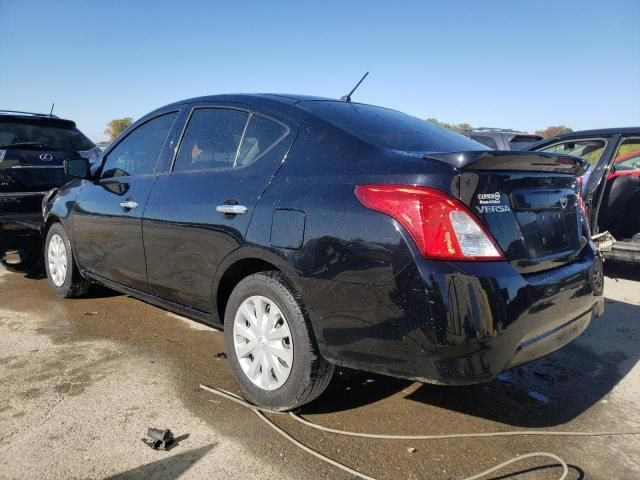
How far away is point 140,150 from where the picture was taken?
13.4ft

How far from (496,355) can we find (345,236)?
0.83 m

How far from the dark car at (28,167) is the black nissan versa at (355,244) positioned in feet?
8.93

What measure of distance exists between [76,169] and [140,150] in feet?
2.42

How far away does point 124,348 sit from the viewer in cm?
380

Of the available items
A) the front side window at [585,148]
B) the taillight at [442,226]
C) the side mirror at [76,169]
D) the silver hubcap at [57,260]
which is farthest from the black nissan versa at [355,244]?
the front side window at [585,148]

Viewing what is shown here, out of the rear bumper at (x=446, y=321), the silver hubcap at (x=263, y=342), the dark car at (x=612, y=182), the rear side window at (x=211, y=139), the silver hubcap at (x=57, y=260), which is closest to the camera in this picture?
the rear bumper at (x=446, y=321)

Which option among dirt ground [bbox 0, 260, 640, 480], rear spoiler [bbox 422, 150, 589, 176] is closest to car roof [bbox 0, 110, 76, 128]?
dirt ground [bbox 0, 260, 640, 480]

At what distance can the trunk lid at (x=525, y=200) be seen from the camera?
2.30 meters

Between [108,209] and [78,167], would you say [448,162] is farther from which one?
[78,167]

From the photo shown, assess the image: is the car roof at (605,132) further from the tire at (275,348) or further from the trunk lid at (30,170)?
the trunk lid at (30,170)

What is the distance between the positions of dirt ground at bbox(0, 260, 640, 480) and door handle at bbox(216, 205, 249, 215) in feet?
3.51

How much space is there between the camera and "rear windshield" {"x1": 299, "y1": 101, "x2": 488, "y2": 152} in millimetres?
2778

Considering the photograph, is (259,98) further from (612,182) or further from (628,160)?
(628,160)

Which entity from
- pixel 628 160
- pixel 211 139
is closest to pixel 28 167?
pixel 211 139
